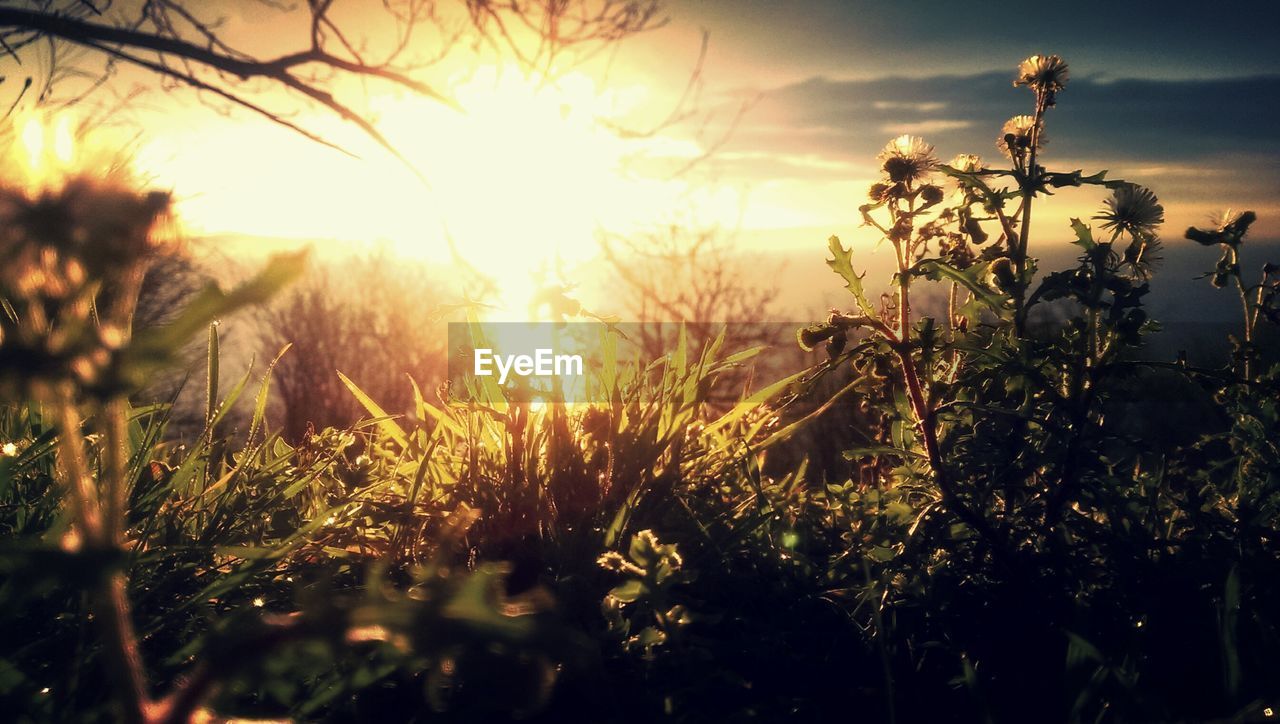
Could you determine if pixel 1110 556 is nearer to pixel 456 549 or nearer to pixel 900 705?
pixel 900 705

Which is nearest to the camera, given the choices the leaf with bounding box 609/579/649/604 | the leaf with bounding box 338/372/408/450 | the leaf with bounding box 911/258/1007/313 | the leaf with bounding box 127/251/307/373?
the leaf with bounding box 127/251/307/373

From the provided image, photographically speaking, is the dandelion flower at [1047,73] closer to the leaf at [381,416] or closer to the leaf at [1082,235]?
the leaf at [1082,235]

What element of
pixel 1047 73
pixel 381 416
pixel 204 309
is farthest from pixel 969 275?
pixel 381 416

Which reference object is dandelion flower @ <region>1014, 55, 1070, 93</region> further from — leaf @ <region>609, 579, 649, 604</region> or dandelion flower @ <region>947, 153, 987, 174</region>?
leaf @ <region>609, 579, 649, 604</region>

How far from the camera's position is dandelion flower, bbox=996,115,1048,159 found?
1.76 metres

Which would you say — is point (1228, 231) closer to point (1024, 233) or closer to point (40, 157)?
point (1024, 233)

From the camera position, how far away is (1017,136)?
1784 mm

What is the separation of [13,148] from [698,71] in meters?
4.30

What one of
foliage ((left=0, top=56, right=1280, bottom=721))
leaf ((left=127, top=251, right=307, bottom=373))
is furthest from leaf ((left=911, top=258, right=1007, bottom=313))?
leaf ((left=127, top=251, right=307, bottom=373))

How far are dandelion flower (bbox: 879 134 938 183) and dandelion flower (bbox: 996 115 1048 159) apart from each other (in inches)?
6.0

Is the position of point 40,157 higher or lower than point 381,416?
higher

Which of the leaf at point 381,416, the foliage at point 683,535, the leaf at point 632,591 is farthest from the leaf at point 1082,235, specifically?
the leaf at point 381,416

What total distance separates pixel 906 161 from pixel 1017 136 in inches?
9.8

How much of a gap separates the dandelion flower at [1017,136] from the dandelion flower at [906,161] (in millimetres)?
153
